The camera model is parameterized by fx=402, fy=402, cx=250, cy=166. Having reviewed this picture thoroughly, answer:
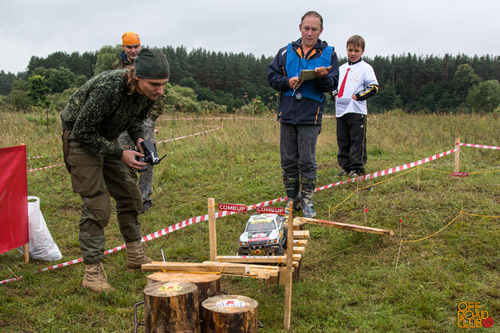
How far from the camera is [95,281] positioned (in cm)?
377

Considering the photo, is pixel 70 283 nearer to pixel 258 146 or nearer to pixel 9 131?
pixel 258 146

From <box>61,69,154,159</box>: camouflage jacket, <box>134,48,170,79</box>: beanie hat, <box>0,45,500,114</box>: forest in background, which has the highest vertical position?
<box>0,45,500,114</box>: forest in background

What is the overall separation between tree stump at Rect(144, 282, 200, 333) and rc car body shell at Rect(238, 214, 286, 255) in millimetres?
1446

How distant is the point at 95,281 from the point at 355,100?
16.4 feet

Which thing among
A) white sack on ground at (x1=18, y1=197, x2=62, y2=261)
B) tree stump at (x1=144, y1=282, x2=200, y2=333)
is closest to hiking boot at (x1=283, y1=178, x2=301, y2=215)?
white sack on ground at (x1=18, y1=197, x2=62, y2=261)

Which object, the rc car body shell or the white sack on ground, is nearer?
the rc car body shell

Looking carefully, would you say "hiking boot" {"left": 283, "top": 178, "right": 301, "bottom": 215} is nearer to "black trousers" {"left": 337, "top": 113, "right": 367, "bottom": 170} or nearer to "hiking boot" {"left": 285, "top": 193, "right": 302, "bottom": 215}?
"hiking boot" {"left": 285, "top": 193, "right": 302, "bottom": 215}

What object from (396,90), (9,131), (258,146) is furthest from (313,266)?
(396,90)

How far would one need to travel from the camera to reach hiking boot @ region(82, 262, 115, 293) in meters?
3.74

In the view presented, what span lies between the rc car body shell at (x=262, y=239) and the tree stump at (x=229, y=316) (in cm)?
132

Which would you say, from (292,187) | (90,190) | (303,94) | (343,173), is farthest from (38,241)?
(343,173)

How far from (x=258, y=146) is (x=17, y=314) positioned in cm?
759

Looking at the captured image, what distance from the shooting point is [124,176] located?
4.09 meters

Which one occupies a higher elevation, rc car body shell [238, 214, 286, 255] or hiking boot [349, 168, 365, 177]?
hiking boot [349, 168, 365, 177]
